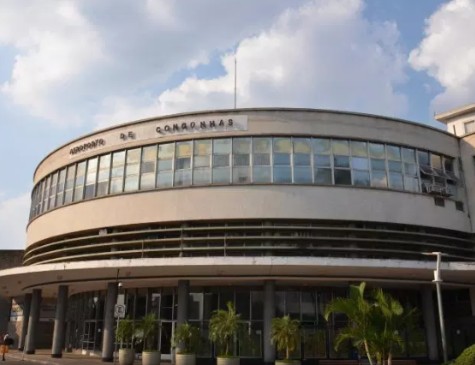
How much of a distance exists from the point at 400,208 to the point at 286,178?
23.9ft

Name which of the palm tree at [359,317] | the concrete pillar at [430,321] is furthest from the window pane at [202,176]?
the palm tree at [359,317]

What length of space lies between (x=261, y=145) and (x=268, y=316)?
33.4ft

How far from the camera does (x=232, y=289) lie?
100 feet

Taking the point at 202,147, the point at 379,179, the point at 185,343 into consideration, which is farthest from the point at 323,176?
the point at 185,343

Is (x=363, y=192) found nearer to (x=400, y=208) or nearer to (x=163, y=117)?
(x=400, y=208)

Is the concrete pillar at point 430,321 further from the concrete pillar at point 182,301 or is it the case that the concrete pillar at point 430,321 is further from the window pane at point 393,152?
the concrete pillar at point 182,301

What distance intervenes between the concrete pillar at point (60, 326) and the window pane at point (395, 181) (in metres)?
21.7

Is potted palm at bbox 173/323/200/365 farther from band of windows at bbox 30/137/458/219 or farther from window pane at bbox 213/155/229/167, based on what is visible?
window pane at bbox 213/155/229/167

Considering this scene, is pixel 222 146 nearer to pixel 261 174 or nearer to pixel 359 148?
pixel 261 174

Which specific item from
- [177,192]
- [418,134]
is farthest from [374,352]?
[418,134]

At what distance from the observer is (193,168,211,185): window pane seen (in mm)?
30969

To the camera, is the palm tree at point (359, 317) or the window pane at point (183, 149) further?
the window pane at point (183, 149)

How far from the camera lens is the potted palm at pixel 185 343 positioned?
25984 mm

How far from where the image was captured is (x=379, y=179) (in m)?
31.6
